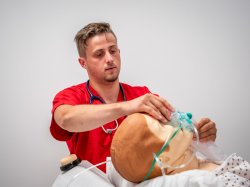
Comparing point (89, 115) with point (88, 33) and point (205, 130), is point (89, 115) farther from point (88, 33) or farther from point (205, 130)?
point (88, 33)

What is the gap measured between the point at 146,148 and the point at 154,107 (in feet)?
0.49

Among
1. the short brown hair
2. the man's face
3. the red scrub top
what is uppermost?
the short brown hair

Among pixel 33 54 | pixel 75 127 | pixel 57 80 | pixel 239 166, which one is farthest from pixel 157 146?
pixel 33 54

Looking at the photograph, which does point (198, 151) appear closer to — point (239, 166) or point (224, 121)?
point (239, 166)

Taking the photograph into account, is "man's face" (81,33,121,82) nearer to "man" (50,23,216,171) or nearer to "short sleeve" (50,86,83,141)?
"man" (50,23,216,171)

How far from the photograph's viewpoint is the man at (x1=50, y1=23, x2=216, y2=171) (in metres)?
1.05

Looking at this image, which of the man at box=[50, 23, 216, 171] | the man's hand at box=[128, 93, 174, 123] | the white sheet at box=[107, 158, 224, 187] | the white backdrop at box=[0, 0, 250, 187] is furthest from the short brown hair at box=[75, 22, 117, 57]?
the white sheet at box=[107, 158, 224, 187]

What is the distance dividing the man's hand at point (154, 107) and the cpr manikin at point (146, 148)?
0.02m

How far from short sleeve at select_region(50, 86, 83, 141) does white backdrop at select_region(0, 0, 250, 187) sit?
443 mm

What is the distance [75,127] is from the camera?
111 centimetres

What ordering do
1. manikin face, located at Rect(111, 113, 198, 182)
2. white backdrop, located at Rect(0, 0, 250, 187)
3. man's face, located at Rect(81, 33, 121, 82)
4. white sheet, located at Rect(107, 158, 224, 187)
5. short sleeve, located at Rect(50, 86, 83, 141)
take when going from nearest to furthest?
white sheet, located at Rect(107, 158, 224, 187)
manikin face, located at Rect(111, 113, 198, 182)
short sleeve, located at Rect(50, 86, 83, 141)
man's face, located at Rect(81, 33, 121, 82)
white backdrop, located at Rect(0, 0, 250, 187)

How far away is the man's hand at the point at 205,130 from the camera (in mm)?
1024

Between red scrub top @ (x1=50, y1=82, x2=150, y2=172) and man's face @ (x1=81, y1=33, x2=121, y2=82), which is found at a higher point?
man's face @ (x1=81, y1=33, x2=121, y2=82)

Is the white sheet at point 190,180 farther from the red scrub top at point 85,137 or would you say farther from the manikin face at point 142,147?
the red scrub top at point 85,137
